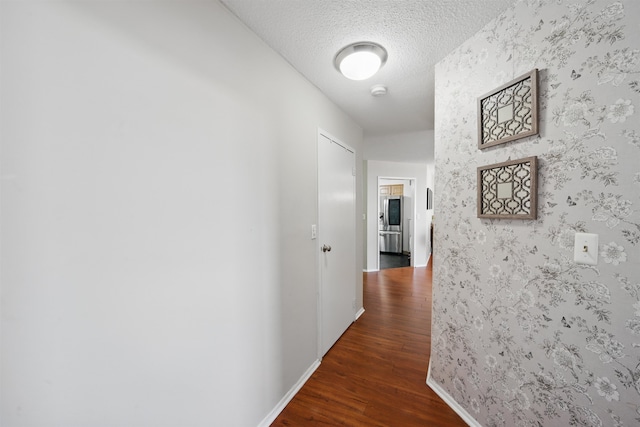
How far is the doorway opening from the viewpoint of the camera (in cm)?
555

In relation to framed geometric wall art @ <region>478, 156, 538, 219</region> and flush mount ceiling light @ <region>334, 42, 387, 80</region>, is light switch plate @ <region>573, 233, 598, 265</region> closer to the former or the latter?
framed geometric wall art @ <region>478, 156, 538, 219</region>

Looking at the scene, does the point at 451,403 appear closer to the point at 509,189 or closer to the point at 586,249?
the point at 586,249

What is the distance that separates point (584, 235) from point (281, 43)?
1.76 meters

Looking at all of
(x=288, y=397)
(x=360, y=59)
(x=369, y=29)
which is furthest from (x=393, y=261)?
(x=369, y=29)

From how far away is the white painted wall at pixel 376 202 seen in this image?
16.1ft

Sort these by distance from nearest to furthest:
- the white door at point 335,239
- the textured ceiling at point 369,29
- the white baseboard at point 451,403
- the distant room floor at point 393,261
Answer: the textured ceiling at point 369,29 < the white baseboard at point 451,403 < the white door at point 335,239 < the distant room floor at point 393,261

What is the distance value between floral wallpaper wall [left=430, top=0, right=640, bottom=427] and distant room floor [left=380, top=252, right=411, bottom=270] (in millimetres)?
3951

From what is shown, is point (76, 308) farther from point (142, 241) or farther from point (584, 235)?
point (584, 235)

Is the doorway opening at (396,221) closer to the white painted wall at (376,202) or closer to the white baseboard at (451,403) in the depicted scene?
the white painted wall at (376,202)

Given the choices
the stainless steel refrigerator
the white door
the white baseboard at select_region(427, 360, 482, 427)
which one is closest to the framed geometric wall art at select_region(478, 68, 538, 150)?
Answer: the white door

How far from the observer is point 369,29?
1310mm

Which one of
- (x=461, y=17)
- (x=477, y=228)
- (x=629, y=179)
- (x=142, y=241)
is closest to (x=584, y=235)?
(x=629, y=179)

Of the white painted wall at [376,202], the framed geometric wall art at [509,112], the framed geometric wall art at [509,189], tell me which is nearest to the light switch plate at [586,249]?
the framed geometric wall art at [509,189]

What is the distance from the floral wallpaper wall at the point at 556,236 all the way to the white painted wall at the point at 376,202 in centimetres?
341
